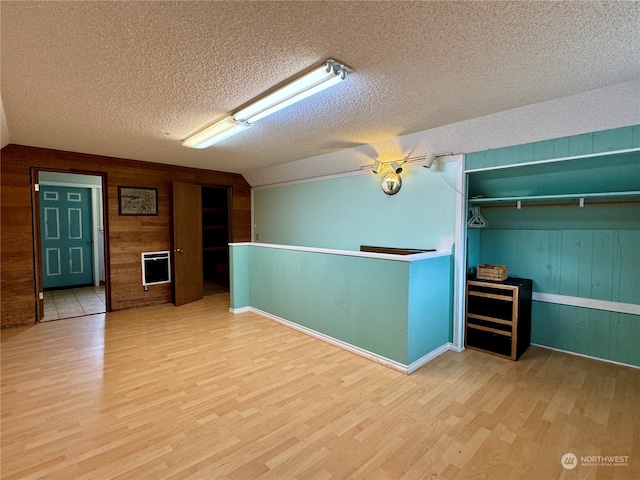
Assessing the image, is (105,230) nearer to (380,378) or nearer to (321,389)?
(321,389)

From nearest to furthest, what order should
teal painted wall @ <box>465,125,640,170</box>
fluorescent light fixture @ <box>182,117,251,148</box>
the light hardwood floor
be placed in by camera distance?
the light hardwood floor → teal painted wall @ <box>465,125,640,170</box> → fluorescent light fixture @ <box>182,117,251,148</box>

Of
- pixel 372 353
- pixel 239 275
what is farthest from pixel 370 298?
pixel 239 275

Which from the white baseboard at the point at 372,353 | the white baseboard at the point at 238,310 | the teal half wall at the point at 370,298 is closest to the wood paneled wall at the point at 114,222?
the white baseboard at the point at 238,310

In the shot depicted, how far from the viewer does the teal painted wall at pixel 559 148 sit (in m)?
2.26

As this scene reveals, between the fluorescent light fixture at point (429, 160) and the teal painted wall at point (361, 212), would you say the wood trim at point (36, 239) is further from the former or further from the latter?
the fluorescent light fixture at point (429, 160)

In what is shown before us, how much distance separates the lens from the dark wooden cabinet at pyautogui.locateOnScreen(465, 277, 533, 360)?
2982 mm

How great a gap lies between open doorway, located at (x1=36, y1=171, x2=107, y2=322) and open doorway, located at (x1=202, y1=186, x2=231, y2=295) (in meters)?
1.92

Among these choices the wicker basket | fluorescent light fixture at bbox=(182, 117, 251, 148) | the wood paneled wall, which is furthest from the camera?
the wood paneled wall

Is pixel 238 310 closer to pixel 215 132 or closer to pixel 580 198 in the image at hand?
pixel 215 132

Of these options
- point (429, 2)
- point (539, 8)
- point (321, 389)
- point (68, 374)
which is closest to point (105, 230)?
point (68, 374)

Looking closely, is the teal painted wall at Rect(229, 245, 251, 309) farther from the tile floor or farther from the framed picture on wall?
the tile floor

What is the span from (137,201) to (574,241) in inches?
225

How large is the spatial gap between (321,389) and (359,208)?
250 cm

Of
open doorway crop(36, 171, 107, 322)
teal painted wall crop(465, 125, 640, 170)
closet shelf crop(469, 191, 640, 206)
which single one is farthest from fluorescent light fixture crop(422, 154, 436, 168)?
open doorway crop(36, 171, 107, 322)
